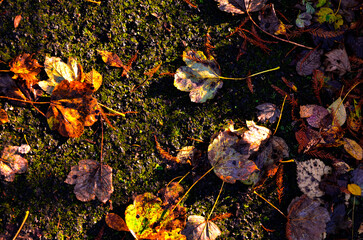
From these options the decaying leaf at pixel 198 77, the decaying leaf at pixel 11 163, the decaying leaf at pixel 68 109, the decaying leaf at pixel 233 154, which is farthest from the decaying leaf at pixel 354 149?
the decaying leaf at pixel 11 163

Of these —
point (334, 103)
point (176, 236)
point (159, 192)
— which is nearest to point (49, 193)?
point (159, 192)

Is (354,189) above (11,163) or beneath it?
beneath

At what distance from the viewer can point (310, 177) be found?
1.99 metres

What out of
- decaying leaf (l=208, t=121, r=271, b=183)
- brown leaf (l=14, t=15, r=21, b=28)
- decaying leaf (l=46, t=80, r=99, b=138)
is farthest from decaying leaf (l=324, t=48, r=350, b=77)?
brown leaf (l=14, t=15, r=21, b=28)

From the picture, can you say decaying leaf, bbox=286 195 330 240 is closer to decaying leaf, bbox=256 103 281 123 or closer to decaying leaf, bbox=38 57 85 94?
decaying leaf, bbox=256 103 281 123

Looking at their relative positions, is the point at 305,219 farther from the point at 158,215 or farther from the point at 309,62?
the point at 309,62

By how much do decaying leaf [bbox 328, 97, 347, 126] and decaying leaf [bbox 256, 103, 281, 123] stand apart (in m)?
0.44

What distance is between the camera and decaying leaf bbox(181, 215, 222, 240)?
1.85m

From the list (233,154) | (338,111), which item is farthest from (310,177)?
(233,154)

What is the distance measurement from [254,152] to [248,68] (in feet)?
2.13

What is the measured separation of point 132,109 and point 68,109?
0.44 m

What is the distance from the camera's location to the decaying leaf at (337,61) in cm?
202

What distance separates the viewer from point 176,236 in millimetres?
1847

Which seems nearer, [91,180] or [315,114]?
[91,180]
